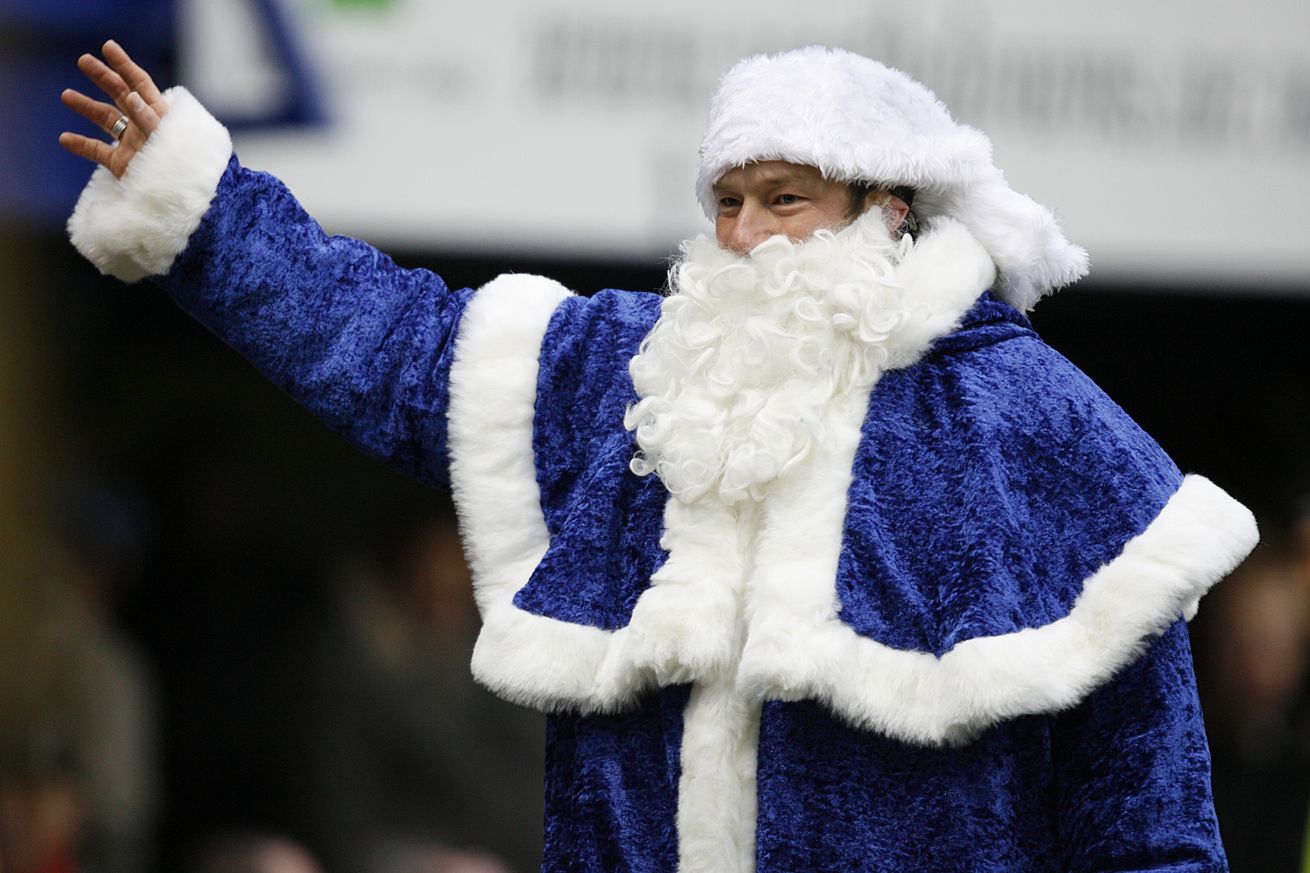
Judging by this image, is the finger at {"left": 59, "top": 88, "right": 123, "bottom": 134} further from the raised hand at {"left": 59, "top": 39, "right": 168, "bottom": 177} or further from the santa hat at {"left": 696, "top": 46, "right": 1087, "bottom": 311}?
the santa hat at {"left": 696, "top": 46, "right": 1087, "bottom": 311}

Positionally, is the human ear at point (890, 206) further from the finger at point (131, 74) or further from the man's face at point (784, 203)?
the finger at point (131, 74)

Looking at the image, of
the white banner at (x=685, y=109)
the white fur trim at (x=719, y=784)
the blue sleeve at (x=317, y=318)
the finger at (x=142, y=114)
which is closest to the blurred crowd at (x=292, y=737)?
the white banner at (x=685, y=109)

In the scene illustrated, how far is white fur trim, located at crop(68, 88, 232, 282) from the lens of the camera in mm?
2182

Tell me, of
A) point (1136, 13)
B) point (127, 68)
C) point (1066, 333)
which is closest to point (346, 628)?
point (1066, 333)

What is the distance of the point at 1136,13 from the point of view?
4547 mm

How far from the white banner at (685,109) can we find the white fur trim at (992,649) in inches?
99.5

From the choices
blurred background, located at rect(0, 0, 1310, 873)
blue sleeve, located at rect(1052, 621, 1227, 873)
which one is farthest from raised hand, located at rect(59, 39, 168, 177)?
blurred background, located at rect(0, 0, 1310, 873)

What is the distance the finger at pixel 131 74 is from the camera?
2160mm

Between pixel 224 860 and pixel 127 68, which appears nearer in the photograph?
pixel 127 68

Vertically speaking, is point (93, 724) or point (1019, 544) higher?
point (1019, 544)

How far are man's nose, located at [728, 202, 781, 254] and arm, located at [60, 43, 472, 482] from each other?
1.22ft

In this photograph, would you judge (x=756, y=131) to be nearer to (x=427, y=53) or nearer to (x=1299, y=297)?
(x=427, y=53)

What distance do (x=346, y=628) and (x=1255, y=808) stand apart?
237cm

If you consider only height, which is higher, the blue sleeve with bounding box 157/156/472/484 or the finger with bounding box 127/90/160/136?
the finger with bounding box 127/90/160/136
